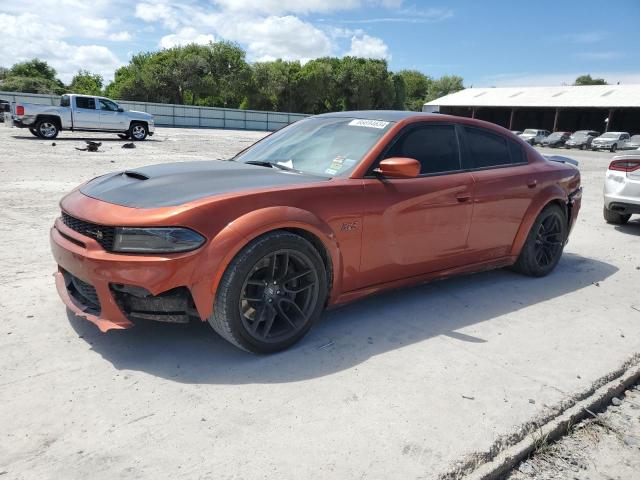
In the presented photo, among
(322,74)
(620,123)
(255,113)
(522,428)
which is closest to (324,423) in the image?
(522,428)

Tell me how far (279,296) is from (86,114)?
1996 centimetres

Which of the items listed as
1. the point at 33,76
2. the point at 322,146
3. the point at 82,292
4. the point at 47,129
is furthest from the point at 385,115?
the point at 33,76

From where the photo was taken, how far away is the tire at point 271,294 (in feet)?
9.84

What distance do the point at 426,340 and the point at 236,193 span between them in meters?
1.69

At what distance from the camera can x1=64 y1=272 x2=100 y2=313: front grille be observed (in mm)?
3137

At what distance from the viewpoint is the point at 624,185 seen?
7.45 metres

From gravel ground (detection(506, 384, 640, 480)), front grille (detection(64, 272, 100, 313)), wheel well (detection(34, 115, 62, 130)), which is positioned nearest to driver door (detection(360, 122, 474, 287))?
gravel ground (detection(506, 384, 640, 480))

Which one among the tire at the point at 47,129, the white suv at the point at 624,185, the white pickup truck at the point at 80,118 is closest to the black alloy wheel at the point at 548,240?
the white suv at the point at 624,185

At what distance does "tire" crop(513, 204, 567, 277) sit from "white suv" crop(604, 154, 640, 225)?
9.16 ft

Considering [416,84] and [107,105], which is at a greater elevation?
[416,84]

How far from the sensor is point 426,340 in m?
3.63

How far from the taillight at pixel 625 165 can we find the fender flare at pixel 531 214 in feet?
10.8

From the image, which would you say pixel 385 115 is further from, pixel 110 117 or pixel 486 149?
pixel 110 117

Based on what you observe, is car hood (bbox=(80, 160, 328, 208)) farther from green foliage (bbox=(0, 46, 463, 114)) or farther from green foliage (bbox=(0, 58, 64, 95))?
green foliage (bbox=(0, 58, 64, 95))
